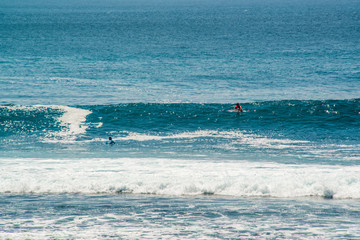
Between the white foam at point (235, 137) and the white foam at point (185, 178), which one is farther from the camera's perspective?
the white foam at point (235, 137)

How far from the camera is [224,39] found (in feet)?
316

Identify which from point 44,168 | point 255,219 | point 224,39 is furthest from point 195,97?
point 224,39

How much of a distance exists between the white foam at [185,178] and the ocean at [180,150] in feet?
0.19

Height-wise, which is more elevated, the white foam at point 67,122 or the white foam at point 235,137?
the white foam at point 67,122

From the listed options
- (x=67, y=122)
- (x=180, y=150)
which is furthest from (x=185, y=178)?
(x=67, y=122)

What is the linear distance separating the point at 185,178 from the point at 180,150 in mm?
5678

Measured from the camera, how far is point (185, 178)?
63.7ft

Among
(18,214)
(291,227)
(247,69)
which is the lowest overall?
(291,227)

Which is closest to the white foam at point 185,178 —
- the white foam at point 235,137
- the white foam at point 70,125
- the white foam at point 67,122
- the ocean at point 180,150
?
the ocean at point 180,150

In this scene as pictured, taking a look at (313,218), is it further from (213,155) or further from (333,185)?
(213,155)

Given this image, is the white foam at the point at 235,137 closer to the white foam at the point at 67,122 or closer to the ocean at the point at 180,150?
the ocean at the point at 180,150

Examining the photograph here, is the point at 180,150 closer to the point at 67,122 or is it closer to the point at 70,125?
the point at 70,125

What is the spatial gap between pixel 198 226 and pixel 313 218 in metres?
3.97

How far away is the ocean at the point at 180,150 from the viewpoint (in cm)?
1497
